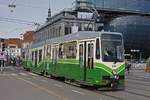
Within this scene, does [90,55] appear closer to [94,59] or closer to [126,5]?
[94,59]

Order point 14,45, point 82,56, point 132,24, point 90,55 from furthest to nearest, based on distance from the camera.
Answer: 1. point 14,45
2. point 132,24
3. point 82,56
4. point 90,55

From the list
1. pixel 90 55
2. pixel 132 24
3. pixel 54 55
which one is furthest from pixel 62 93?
pixel 132 24

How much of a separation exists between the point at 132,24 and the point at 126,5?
25.6 feet

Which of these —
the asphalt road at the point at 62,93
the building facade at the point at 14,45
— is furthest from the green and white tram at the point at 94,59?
the building facade at the point at 14,45

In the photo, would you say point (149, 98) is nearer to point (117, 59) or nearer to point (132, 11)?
point (117, 59)

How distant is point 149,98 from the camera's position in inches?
810

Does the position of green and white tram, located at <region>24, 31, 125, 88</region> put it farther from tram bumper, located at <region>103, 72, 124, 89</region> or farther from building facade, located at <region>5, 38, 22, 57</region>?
building facade, located at <region>5, 38, 22, 57</region>

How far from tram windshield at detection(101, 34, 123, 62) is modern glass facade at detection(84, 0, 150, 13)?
328 ft

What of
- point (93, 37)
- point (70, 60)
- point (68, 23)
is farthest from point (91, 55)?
point (68, 23)

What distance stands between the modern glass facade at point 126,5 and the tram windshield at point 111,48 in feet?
328

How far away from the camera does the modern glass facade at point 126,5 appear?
12680cm

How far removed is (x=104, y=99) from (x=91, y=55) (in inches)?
228

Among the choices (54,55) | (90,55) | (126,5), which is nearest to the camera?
(90,55)

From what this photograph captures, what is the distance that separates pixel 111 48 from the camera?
965 inches
